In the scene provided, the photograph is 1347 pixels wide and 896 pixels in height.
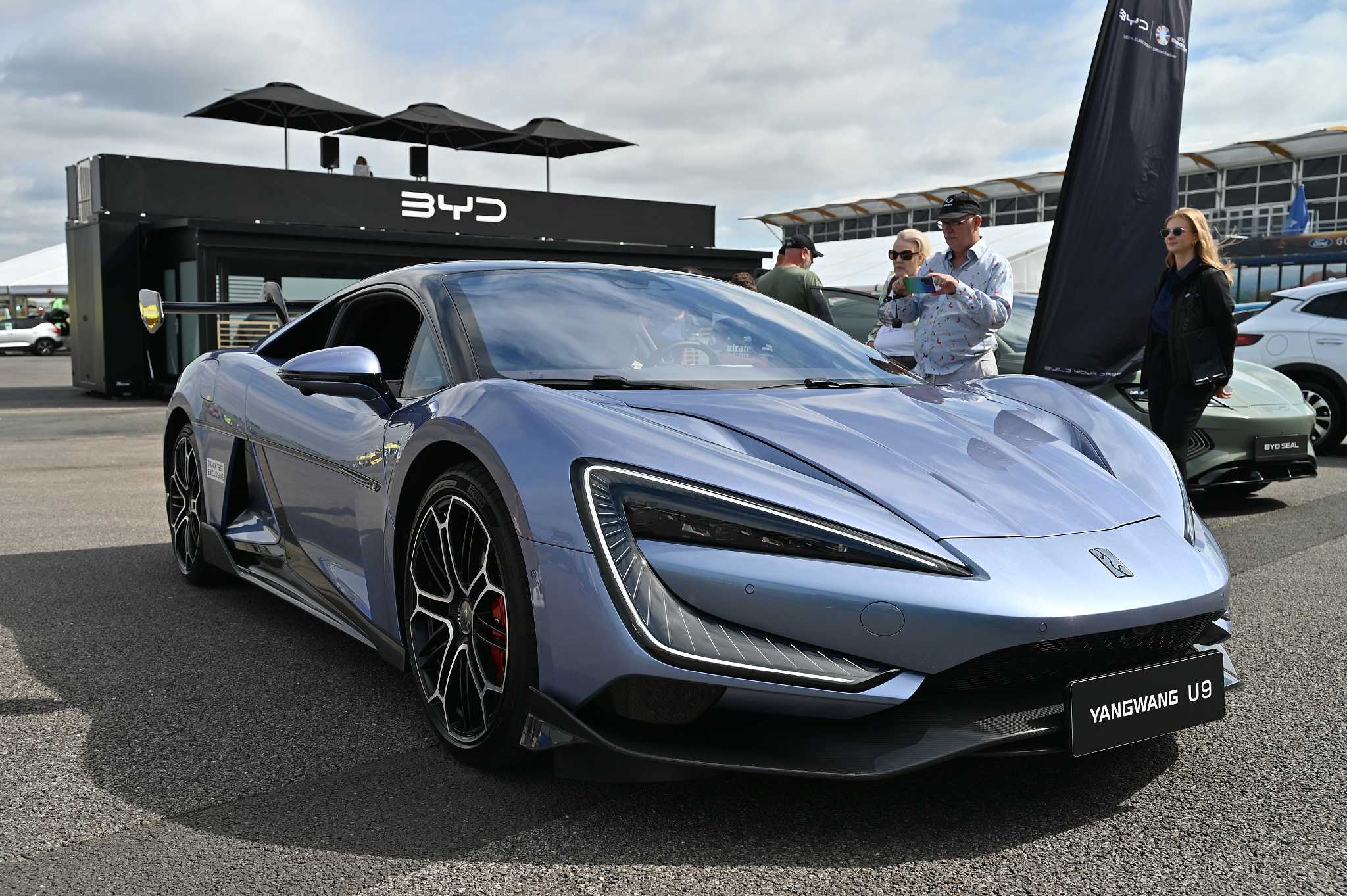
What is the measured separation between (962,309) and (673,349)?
2298mm

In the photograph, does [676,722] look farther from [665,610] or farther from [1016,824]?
[1016,824]

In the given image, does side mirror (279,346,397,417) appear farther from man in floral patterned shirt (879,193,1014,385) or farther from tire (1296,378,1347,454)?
tire (1296,378,1347,454)

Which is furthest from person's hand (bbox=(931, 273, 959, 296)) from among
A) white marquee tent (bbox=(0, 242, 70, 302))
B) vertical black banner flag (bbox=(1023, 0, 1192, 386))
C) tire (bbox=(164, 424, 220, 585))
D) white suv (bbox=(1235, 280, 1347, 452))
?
white marquee tent (bbox=(0, 242, 70, 302))

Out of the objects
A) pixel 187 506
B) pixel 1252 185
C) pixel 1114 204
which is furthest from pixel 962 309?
pixel 1252 185

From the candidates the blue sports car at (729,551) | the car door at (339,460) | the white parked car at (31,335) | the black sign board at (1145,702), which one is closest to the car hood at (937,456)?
the blue sports car at (729,551)

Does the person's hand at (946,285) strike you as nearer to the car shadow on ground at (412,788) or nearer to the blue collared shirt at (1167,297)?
the blue collared shirt at (1167,297)

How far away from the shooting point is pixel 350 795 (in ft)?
7.97

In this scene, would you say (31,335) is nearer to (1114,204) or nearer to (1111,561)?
(1114,204)

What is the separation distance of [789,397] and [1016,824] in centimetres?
115

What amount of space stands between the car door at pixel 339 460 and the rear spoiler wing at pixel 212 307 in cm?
77

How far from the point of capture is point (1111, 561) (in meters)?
2.25

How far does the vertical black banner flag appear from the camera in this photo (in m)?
6.82

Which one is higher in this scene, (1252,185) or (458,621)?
(1252,185)

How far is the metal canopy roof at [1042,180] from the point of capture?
3338 centimetres
